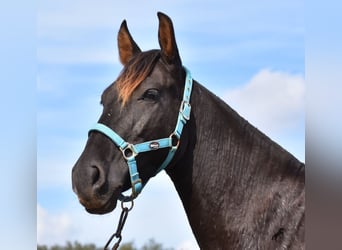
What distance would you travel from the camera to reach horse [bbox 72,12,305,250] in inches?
117

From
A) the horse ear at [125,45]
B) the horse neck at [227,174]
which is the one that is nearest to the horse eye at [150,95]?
the horse neck at [227,174]

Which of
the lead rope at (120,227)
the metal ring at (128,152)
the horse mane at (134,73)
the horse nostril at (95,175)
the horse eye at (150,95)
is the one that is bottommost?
the lead rope at (120,227)

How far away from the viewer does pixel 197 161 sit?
3.21 m

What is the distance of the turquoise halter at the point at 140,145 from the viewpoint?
2.98 m

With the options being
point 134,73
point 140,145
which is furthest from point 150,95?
point 140,145

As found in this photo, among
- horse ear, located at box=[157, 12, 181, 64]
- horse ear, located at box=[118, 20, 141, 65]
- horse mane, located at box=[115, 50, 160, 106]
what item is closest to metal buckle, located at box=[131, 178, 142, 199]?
horse mane, located at box=[115, 50, 160, 106]

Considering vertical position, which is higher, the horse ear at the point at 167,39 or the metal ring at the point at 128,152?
the horse ear at the point at 167,39

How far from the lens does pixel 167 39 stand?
324cm

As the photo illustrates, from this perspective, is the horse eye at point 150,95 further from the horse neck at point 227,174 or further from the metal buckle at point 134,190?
the metal buckle at point 134,190

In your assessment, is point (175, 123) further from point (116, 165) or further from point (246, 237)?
point (246, 237)

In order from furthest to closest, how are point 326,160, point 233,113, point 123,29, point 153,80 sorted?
point 123,29
point 233,113
point 153,80
point 326,160

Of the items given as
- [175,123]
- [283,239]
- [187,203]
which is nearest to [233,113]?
[175,123]

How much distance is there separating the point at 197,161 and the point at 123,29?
116 centimetres

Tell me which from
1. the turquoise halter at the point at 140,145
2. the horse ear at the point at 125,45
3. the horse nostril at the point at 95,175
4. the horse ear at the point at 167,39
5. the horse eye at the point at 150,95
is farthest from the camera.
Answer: the horse ear at the point at 125,45
